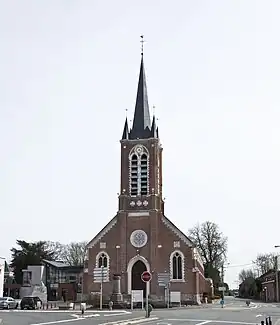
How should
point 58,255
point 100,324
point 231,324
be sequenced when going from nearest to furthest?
point 100,324, point 231,324, point 58,255

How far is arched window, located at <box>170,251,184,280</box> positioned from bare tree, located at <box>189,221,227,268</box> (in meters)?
27.1

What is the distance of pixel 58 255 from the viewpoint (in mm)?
129750

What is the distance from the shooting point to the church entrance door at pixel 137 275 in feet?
226

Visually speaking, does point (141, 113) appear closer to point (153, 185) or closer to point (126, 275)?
point (153, 185)

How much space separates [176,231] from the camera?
70.1 meters

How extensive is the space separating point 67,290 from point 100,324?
2842 inches

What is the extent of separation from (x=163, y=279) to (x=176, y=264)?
2.72m

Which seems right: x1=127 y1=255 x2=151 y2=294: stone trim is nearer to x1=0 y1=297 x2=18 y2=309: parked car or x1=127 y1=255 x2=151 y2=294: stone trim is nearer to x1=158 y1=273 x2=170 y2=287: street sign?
x1=158 y1=273 x2=170 y2=287: street sign

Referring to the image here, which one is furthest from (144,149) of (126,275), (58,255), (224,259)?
(58,255)

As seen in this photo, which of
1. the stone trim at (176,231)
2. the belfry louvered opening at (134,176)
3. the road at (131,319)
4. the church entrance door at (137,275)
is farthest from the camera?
the belfry louvered opening at (134,176)

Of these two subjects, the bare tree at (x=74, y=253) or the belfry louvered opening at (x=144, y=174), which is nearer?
the belfry louvered opening at (x=144, y=174)

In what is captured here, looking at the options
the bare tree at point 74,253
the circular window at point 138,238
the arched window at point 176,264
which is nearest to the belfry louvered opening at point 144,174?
the circular window at point 138,238

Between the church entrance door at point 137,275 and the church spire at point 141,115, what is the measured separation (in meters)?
16.2

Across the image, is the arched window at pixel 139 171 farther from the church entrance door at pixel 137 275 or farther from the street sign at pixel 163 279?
the street sign at pixel 163 279
